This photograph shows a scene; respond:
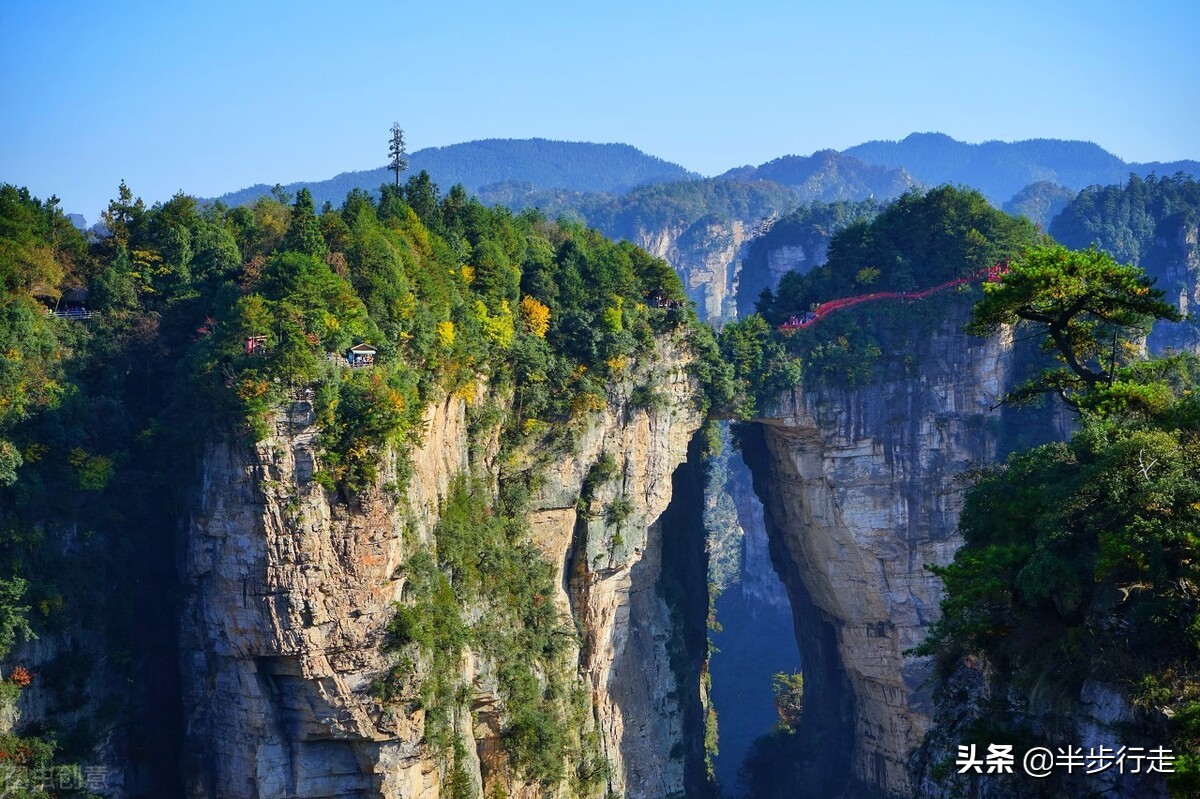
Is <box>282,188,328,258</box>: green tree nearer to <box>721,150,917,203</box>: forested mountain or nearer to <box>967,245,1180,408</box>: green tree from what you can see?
<box>967,245,1180,408</box>: green tree

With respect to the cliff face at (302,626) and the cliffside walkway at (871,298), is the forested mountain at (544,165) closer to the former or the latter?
the cliffside walkway at (871,298)

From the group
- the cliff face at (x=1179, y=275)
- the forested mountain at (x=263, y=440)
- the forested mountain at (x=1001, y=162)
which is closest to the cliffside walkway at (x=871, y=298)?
the forested mountain at (x=263, y=440)

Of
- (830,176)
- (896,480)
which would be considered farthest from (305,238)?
(830,176)

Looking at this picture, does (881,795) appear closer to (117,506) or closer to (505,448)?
(505,448)

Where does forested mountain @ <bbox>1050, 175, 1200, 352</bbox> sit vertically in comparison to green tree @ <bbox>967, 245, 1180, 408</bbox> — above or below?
above

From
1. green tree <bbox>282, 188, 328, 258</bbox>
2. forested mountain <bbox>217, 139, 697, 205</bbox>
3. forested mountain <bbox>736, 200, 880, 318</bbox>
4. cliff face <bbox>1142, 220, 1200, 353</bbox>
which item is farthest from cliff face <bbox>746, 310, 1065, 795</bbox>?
forested mountain <bbox>217, 139, 697, 205</bbox>
